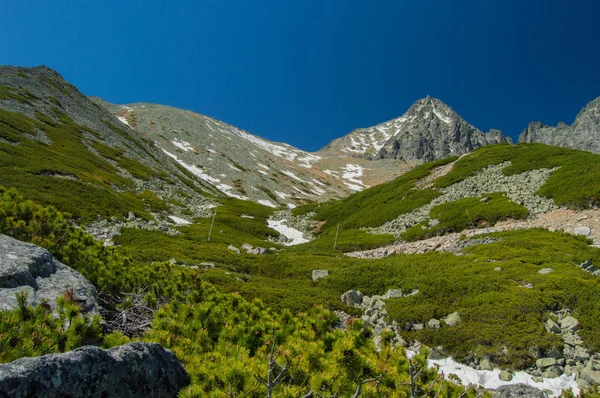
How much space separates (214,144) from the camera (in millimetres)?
134500

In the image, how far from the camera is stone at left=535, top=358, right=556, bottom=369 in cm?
1056

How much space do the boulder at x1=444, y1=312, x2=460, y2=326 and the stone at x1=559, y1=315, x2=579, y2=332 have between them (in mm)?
3412

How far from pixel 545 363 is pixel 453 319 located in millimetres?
3861

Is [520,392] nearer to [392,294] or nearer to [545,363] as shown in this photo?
[545,363]

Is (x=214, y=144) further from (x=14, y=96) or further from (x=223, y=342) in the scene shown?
(x=223, y=342)

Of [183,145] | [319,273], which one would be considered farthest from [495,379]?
[183,145]

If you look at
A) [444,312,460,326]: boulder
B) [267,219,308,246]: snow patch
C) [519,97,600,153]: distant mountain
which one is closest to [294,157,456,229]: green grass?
[267,219,308,246]: snow patch

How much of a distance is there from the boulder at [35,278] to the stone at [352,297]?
13.8 metres

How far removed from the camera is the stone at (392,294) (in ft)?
60.5

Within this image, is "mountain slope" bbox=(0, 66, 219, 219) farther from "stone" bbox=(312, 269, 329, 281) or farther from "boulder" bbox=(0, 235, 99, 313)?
"boulder" bbox=(0, 235, 99, 313)

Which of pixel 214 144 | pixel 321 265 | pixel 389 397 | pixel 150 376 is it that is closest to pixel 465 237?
pixel 321 265

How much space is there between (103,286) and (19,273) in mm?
2239

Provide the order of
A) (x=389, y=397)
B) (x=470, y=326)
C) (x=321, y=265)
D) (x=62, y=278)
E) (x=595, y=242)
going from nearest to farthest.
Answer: (x=389, y=397) → (x=62, y=278) → (x=470, y=326) → (x=595, y=242) → (x=321, y=265)

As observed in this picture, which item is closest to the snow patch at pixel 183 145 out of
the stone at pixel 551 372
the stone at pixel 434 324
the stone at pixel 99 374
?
the stone at pixel 434 324
